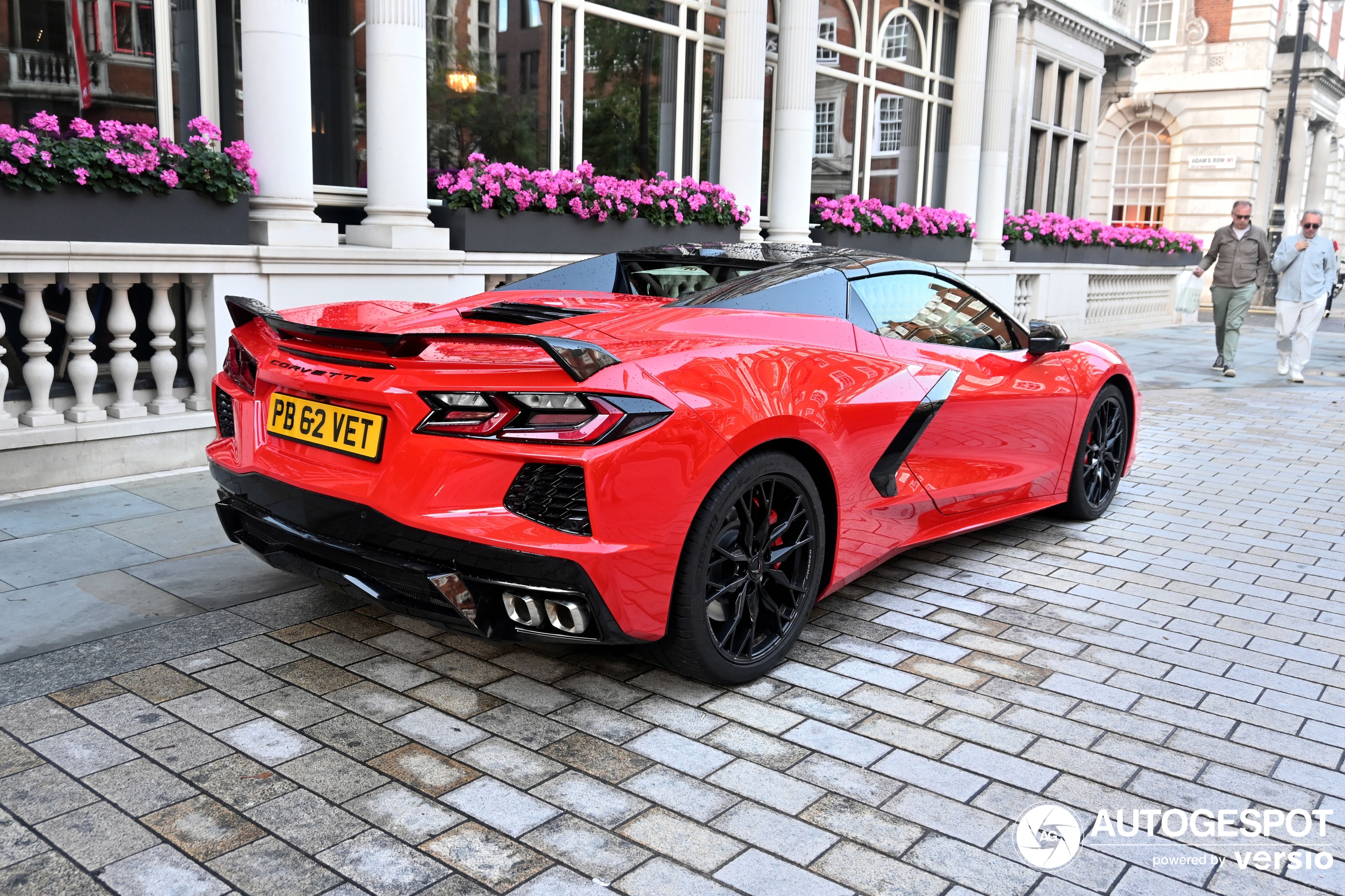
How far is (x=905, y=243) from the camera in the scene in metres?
14.1

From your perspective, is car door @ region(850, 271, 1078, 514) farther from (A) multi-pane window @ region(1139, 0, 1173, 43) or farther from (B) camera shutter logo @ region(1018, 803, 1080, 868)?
(A) multi-pane window @ region(1139, 0, 1173, 43)

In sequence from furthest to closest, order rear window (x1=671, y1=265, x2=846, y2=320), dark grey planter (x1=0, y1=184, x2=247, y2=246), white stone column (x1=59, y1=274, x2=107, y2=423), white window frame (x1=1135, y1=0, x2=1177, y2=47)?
white window frame (x1=1135, y1=0, x2=1177, y2=47)
white stone column (x1=59, y1=274, x2=107, y2=423)
dark grey planter (x1=0, y1=184, x2=247, y2=246)
rear window (x1=671, y1=265, x2=846, y2=320)

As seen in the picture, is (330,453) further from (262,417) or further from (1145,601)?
(1145,601)

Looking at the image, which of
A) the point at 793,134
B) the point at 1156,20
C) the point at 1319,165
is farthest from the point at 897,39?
the point at 1319,165

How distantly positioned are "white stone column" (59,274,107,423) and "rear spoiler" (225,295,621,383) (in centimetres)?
313

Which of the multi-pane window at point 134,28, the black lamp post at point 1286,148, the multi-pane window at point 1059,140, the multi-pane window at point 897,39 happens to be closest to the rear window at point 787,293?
the multi-pane window at point 134,28

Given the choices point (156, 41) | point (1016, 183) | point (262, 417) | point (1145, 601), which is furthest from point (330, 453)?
point (1016, 183)

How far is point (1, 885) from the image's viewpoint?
2402mm

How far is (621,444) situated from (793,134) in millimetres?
9721

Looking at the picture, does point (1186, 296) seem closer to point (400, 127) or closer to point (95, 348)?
point (400, 127)

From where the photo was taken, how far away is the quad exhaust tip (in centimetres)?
310

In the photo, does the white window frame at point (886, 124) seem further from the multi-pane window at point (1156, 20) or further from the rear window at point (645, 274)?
the multi-pane window at point (1156, 20)

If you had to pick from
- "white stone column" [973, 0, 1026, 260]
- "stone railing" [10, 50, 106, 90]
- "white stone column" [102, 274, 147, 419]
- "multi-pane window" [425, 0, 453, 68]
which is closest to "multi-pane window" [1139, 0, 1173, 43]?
"white stone column" [973, 0, 1026, 260]

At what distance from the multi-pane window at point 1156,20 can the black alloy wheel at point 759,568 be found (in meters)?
38.7
